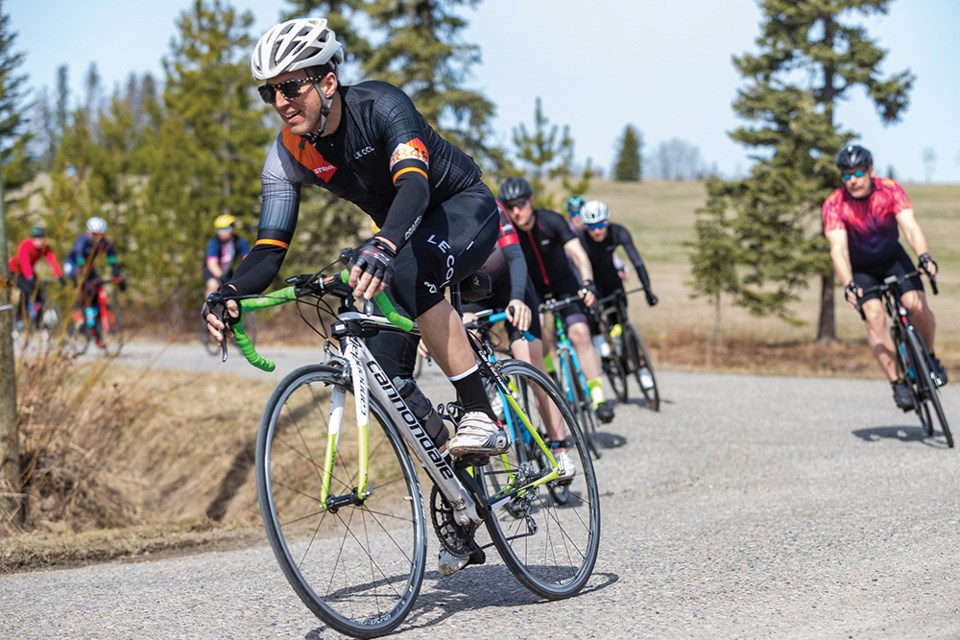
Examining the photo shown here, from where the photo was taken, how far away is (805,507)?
7.02 meters

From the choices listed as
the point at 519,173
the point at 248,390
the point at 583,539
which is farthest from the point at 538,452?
the point at 519,173

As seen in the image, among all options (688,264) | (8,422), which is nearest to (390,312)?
(8,422)

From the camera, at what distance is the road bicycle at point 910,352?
362 inches

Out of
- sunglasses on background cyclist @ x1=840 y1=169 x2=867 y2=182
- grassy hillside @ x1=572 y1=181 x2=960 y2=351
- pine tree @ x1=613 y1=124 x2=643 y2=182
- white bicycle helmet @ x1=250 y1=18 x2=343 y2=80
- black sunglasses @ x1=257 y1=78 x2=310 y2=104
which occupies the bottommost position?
grassy hillside @ x1=572 y1=181 x2=960 y2=351

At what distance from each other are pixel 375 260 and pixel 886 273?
22.8 ft

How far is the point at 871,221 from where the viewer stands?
30.5ft

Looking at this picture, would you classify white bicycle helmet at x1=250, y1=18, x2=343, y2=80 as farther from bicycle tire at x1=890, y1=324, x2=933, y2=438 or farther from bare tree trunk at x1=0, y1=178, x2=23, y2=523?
bicycle tire at x1=890, y1=324, x2=933, y2=438

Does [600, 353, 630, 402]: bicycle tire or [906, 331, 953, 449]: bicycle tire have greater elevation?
[906, 331, 953, 449]: bicycle tire

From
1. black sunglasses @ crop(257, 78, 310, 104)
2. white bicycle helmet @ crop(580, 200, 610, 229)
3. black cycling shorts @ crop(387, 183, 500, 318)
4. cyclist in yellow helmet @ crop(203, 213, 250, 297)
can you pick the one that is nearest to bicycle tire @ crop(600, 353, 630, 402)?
white bicycle helmet @ crop(580, 200, 610, 229)

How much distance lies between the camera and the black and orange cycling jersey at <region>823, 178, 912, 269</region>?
928cm

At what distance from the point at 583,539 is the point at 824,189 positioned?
24680 millimetres

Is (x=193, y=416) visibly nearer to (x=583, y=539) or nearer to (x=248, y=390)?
(x=248, y=390)

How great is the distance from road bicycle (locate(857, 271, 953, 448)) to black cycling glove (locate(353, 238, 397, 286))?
21.0 feet

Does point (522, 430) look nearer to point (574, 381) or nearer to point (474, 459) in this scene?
point (474, 459)
